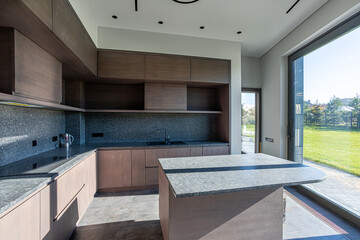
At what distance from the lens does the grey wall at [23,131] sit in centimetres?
162

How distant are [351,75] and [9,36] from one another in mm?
3813

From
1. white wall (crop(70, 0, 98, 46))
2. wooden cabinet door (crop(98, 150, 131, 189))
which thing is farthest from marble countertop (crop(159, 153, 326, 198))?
white wall (crop(70, 0, 98, 46))

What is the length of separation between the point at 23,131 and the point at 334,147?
4188 millimetres

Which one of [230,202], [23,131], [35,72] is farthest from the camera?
[23,131]

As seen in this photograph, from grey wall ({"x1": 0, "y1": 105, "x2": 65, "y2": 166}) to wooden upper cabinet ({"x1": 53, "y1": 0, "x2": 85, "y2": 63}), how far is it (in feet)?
3.07

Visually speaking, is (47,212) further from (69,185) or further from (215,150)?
(215,150)

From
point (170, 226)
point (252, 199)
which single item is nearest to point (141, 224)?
point (170, 226)

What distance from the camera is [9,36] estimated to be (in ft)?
4.25

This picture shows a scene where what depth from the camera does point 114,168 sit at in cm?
277

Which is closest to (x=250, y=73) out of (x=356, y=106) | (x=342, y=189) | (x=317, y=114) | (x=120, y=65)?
(x=317, y=114)

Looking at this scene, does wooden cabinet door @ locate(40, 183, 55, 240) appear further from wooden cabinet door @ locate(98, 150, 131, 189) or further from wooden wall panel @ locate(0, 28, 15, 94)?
wooden cabinet door @ locate(98, 150, 131, 189)

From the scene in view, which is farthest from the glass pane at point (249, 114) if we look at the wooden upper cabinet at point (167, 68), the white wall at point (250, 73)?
the wooden upper cabinet at point (167, 68)

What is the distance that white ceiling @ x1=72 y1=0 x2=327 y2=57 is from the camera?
2.28m

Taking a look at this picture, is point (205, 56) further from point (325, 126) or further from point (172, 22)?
point (325, 126)
